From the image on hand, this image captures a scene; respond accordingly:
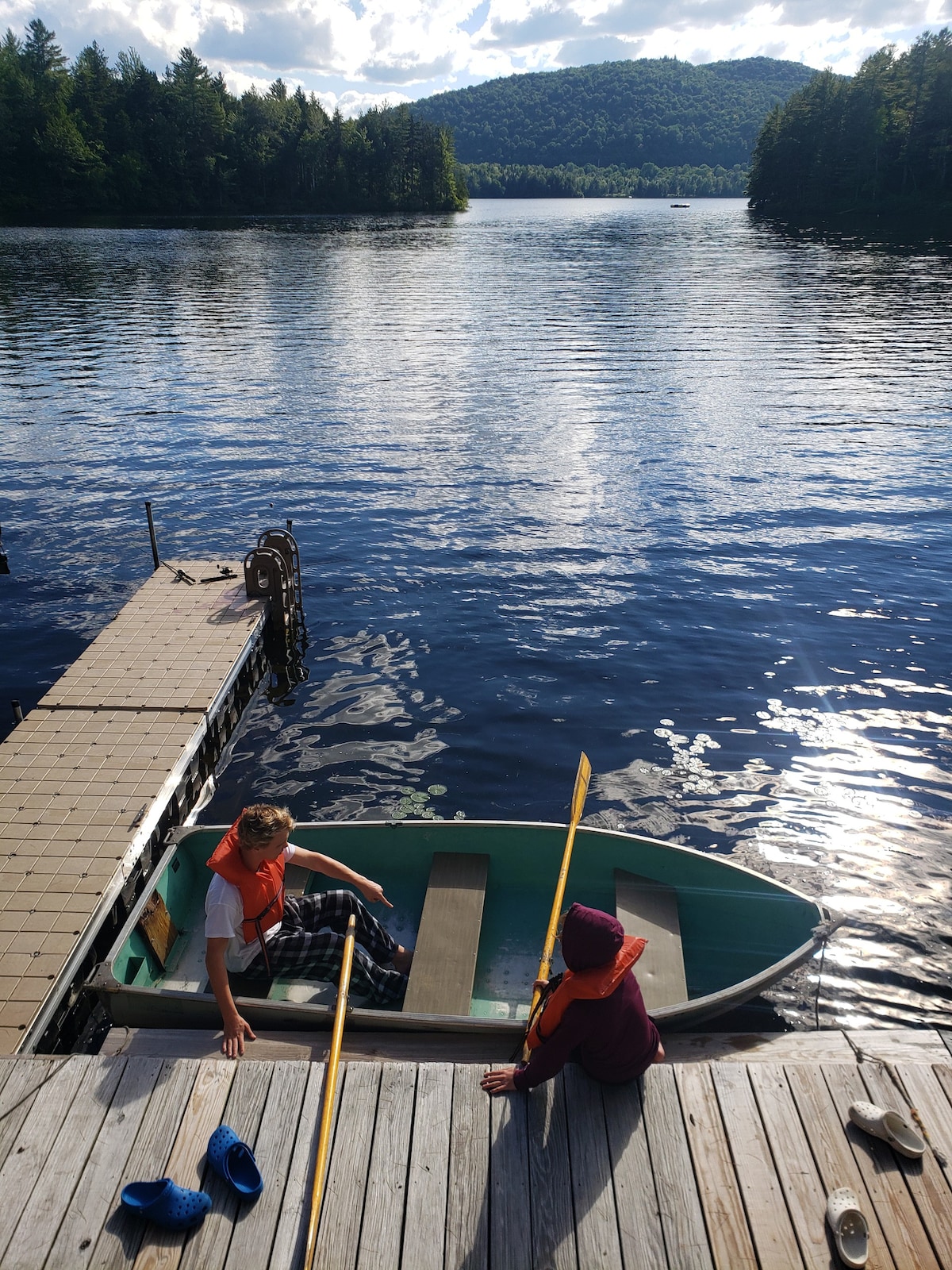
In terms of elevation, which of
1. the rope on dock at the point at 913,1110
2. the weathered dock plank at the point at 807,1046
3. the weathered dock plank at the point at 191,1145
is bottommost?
the weathered dock plank at the point at 807,1046

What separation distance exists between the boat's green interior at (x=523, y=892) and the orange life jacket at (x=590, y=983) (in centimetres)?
242

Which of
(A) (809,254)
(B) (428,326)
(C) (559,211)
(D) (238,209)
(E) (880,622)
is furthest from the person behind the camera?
(C) (559,211)

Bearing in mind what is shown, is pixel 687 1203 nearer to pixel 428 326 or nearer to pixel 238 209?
pixel 428 326

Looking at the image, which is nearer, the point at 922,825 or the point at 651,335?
the point at 922,825

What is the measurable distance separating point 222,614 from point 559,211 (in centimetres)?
20878

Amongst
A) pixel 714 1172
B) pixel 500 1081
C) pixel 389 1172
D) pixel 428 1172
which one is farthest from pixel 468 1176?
pixel 714 1172

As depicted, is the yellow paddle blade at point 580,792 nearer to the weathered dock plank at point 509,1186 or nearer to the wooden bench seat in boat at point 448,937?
the wooden bench seat in boat at point 448,937

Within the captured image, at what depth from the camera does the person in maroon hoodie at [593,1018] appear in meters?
6.07

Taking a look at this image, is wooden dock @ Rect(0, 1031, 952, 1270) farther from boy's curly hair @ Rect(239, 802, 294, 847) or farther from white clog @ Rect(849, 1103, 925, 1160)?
boy's curly hair @ Rect(239, 802, 294, 847)

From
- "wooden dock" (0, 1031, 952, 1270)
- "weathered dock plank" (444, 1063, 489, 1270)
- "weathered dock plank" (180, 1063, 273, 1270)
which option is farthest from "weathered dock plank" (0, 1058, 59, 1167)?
"weathered dock plank" (444, 1063, 489, 1270)

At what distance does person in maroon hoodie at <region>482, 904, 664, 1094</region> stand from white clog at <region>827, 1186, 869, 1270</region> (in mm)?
1470

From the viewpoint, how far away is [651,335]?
47.7 metres

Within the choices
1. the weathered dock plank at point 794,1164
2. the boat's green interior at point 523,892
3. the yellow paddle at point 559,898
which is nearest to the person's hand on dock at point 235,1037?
the boat's green interior at point 523,892

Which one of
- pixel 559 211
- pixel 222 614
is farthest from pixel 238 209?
pixel 222 614
